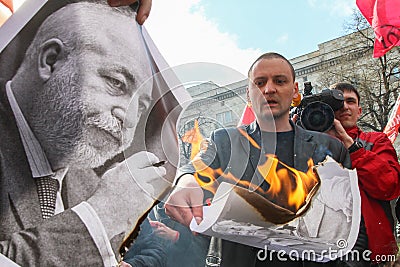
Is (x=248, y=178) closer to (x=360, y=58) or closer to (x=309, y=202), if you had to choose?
(x=309, y=202)

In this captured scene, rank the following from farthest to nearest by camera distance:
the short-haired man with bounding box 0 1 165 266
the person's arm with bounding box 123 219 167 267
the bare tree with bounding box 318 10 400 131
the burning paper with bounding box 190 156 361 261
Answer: the bare tree with bounding box 318 10 400 131, the person's arm with bounding box 123 219 167 267, the burning paper with bounding box 190 156 361 261, the short-haired man with bounding box 0 1 165 266

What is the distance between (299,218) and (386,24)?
1.62 metres

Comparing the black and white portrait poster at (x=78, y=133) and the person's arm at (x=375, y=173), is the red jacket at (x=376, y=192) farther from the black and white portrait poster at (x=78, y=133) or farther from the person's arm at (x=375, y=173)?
the black and white portrait poster at (x=78, y=133)

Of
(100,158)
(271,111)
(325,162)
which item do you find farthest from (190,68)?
(325,162)

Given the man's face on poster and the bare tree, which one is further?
the bare tree

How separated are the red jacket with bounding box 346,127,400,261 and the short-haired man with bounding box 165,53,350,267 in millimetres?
151

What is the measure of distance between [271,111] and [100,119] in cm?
56

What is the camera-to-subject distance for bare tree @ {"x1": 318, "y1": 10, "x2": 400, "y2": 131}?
820 centimetres

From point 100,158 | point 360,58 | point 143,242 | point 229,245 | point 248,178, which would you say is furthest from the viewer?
point 360,58

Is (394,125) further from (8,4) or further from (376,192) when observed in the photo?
(8,4)

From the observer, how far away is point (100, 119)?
760 millimetres

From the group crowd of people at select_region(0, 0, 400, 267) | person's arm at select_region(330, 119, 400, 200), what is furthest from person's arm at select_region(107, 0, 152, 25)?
person's arm at select_region(330, 119, 400, 200)

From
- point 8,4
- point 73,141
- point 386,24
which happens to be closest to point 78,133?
point 73,141

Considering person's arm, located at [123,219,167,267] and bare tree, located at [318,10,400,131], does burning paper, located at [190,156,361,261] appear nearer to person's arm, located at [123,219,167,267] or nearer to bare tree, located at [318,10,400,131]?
person's arm, located at [123,219,167,267]
